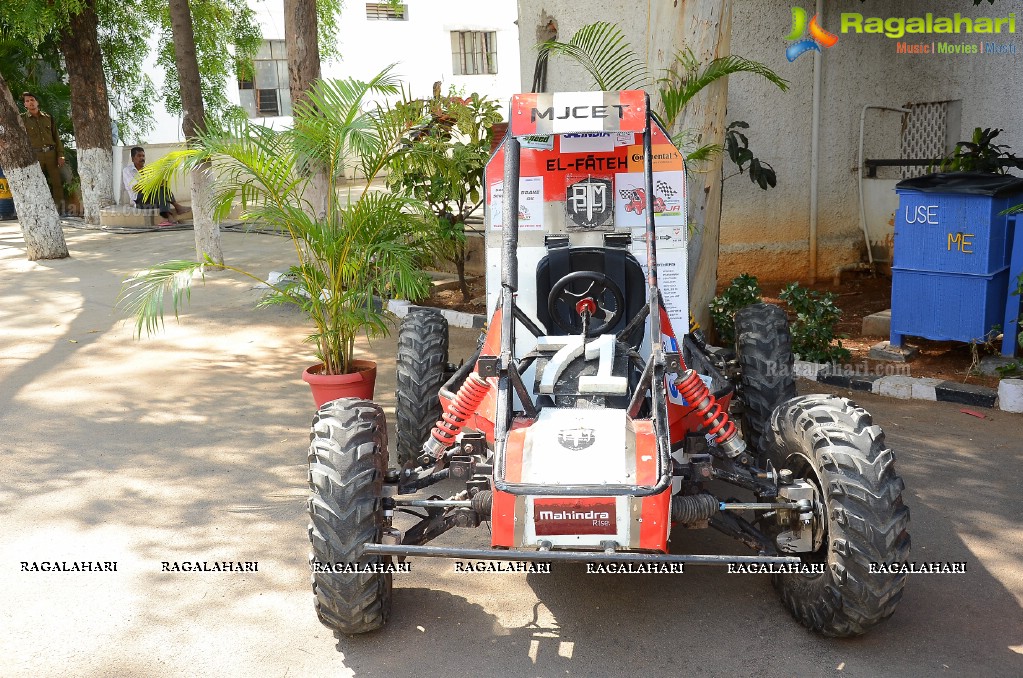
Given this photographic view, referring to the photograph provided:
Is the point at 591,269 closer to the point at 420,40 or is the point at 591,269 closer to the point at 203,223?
the point at 203,223

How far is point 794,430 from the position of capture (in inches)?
151

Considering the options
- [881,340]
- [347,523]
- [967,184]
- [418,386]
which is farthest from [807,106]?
[347,523]

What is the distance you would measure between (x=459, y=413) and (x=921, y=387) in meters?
3.74

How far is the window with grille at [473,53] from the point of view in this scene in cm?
2491

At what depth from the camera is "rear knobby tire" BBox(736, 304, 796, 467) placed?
5.13 meters

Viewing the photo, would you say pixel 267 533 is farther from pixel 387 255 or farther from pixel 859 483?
pixel 859 483

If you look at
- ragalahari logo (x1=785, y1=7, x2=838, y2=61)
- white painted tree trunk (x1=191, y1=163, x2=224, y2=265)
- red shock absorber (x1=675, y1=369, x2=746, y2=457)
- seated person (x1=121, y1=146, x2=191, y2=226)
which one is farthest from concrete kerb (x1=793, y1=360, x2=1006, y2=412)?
seated person (x1=121, y1=146, x2=191, y2=226)

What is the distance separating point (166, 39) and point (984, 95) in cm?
1524

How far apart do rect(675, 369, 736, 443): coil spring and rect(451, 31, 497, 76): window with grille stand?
2214cm

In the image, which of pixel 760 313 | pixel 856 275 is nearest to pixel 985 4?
pixel 856 275

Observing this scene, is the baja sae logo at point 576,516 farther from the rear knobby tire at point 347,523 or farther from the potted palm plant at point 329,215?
the potted palm plant at point 329,215

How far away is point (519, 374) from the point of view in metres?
3.90

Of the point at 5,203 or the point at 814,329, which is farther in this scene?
the point at 5,203

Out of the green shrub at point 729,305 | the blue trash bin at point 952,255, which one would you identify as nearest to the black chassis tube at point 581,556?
the blue trash bin at point 952,255
